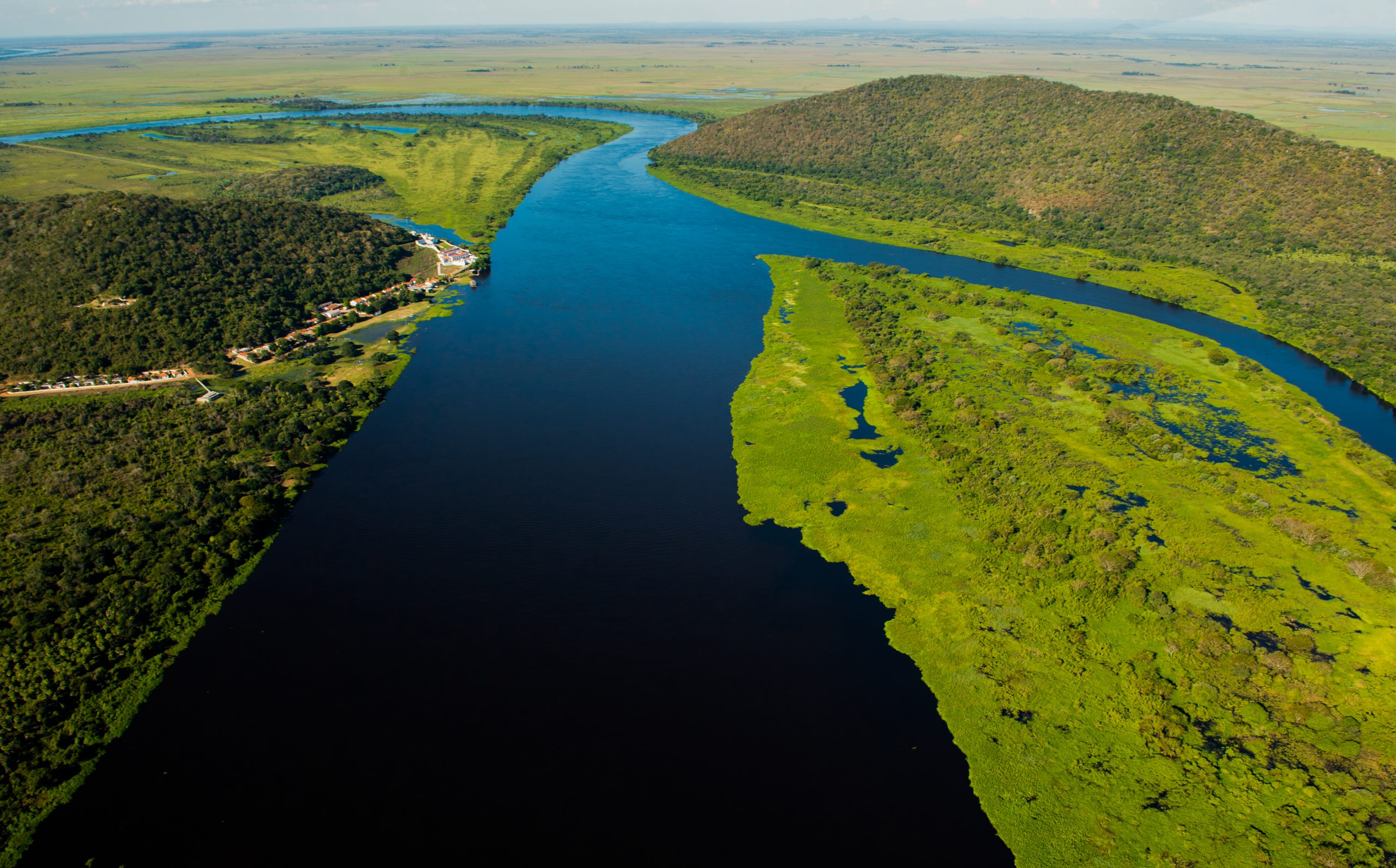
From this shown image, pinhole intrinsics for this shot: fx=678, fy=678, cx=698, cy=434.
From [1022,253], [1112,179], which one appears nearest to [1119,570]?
[1022,253]

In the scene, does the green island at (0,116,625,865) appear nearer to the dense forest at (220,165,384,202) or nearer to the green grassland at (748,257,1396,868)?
the dense forest at (220,165,384,202)

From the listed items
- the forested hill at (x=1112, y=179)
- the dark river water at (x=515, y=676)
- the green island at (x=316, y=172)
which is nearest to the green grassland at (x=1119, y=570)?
the dark river water at (x=515, y=676)

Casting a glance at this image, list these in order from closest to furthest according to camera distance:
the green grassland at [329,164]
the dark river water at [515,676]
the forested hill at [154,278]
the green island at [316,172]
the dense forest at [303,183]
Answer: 1. the dark river water at [515,676]
2. the forested hill at [154,278]
3. the green grassland at [329,164]
4. the green island at [316,172]
5. the dense forest at [303,183]

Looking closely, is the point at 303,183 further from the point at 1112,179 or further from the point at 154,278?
the point at 1112,179

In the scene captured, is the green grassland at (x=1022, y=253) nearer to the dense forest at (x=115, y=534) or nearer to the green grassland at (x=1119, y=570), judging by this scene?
the green grassland at (x=1119, y=570)

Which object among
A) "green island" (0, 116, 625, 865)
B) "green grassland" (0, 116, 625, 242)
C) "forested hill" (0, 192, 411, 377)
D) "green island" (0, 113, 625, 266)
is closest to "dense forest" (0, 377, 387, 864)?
"green island" (0, 116, 625, 865)

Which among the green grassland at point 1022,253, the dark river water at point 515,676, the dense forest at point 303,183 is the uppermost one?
the dense forest at point 303,183
